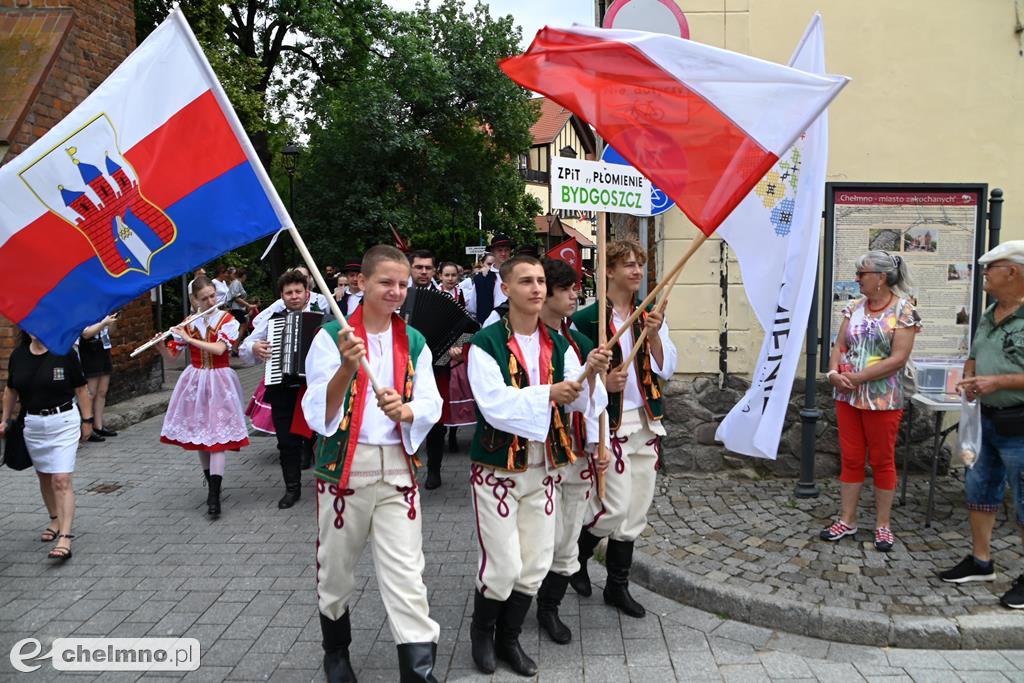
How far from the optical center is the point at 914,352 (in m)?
6.02

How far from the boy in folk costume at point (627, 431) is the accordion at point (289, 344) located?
285 cm

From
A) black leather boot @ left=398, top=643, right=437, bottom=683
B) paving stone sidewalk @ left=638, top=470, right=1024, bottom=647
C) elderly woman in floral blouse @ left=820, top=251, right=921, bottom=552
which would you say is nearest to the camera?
black leather boot @ left=398, top=643, right=437, bottom=683

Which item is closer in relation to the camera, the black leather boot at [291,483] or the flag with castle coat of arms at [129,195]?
the flag with castle coat of arms at [129,195]

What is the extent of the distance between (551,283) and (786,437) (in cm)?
349

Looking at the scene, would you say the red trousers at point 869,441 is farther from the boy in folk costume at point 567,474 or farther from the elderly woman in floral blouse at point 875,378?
the boy in folk costume at point 567,474

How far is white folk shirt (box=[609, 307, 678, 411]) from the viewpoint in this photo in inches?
161

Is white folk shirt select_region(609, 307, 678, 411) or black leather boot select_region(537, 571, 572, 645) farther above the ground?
white folk shirt select_region(609, 307, 678, 411)

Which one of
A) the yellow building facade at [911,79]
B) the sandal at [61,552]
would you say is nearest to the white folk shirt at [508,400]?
the yellow building facade at [911,79]

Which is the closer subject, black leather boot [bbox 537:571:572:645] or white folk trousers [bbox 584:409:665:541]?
black leather boot [bbox 537:571:572:645]

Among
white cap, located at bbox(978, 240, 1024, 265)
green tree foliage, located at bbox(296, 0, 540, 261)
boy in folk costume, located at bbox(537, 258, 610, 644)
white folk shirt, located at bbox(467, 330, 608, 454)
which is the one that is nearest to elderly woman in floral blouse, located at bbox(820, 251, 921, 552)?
white cap, located at bbox(978, 240, 1024, 265)

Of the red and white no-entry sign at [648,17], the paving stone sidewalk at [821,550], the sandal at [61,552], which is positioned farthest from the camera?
the red and white no-entry sign at [648,17]

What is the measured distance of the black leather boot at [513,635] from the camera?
3502mm

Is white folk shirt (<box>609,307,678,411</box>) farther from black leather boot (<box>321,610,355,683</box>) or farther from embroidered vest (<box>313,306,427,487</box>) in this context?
black leather boot (<box>321,610,355,683</box>)

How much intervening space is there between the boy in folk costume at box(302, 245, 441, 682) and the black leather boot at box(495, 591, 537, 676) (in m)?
0.50
